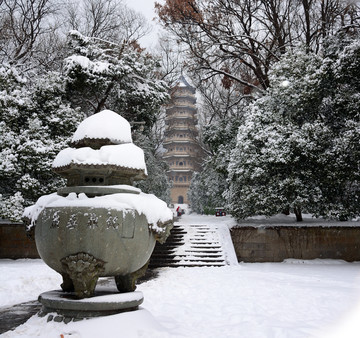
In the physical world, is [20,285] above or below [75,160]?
below

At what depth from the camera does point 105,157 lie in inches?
198

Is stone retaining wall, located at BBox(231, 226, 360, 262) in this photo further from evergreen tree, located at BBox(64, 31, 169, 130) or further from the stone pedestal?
the stone pedestal

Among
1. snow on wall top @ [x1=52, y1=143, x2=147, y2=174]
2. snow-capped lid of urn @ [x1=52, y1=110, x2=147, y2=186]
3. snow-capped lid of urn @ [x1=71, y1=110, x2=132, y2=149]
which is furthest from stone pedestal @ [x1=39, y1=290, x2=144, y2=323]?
snow-capped lid of urn @ [x1=71, y1=110, x2=132, y2=149]

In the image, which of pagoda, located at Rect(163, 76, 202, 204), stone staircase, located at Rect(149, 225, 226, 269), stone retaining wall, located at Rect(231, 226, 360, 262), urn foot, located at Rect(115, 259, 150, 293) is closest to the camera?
urn foot, located at Rect(115, 259, 150, 293)

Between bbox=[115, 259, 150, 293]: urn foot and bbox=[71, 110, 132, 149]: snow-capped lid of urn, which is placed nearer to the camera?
bbox=[115, 259, 150, 293]: urn foot

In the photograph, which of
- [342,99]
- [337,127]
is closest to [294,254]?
[337,127]

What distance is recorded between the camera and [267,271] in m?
10.6

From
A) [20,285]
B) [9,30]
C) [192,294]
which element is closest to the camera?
[192,294]

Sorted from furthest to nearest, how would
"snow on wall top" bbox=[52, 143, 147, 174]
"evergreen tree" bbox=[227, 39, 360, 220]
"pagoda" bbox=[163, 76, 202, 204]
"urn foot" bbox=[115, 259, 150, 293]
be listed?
1. "pagoda" bbox=[163, 76, 202, 204]
2. "evergreen tree" bbox=[227, 39, 360, 220]
3. "urn foot" bbox=[115, 259, 150, 293]
4. "snow on wall top" bbox=[52, 143, 147, 174]

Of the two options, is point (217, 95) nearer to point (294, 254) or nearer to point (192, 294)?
point (294, 254)

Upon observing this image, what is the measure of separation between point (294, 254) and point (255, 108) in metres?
5.67

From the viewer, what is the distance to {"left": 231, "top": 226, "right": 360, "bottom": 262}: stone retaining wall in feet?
40.2

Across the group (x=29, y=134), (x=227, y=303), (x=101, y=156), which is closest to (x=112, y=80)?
(x=29, y=134)

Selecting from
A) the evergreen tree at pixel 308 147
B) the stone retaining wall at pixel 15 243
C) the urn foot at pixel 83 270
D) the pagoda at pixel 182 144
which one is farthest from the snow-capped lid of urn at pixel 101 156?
the pagoda at pixel 182 144
